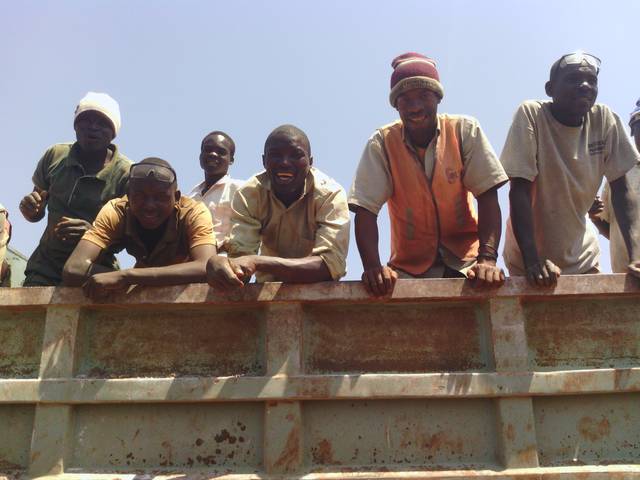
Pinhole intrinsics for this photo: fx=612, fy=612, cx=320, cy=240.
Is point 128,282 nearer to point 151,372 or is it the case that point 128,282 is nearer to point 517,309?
point 151,372

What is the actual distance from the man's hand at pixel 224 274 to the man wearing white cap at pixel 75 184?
3.03 ft

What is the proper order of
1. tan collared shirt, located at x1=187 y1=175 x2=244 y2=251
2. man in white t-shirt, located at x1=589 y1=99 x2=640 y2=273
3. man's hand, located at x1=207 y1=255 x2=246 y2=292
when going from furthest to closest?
tan collared shirt, located at x1=187 y1=175 x2=244 y2=251 < man in white t-shirt, located at x1=589 y1=99 x2=640 y2=273 < man's hand, located at x1=207 y1=255 x2=246 y2=292

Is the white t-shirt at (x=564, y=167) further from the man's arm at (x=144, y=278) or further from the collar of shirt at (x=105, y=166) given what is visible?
the collar of shirt at (x=105, y=166)

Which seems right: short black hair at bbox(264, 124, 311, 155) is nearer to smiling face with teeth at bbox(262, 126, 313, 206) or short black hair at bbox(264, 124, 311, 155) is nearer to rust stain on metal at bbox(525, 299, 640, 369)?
smiling face with teeth at bbox(262, 126, 313, 206)

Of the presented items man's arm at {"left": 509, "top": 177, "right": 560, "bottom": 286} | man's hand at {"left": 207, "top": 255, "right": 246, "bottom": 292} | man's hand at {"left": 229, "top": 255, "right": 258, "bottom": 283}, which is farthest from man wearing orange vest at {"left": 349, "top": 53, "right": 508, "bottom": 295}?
man's hand at {"left": 207, "top": 255, "right": 246, "bottom": 292}

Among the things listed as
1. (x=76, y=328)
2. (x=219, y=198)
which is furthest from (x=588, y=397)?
(x=219, y=198)

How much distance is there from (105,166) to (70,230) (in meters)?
0.64

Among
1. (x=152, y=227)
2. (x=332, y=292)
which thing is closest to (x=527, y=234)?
(x=332, y=292)

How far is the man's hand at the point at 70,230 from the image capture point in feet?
10.9

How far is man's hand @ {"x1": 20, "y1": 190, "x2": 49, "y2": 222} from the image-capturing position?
361cm

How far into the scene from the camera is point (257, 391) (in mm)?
2512

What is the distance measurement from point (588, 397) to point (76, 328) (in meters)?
2.22

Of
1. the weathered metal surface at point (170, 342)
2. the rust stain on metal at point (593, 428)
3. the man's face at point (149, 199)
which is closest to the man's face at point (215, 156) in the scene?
→ the man's face at point (149, 199)

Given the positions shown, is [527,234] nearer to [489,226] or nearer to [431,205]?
[489,226]
